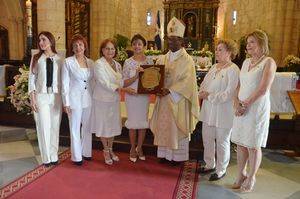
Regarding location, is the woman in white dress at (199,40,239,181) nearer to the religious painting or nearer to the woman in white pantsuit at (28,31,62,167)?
the woman in white pantsuit at (28,31,62,167)

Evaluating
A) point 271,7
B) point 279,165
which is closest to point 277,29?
point 271,7

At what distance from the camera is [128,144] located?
4.94 meters

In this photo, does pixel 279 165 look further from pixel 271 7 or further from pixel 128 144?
pixel 271 7

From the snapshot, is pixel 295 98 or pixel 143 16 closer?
pixel 295 98

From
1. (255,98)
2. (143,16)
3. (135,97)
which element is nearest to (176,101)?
(135,97)

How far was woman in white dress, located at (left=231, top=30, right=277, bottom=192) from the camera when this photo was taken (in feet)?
10.5

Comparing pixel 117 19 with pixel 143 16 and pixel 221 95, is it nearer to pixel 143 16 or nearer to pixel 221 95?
pixel 143 16

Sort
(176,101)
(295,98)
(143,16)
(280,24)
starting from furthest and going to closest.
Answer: (143,16)
(280,24)
(295,98)
(176,101)

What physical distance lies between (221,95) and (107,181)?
5.45ft

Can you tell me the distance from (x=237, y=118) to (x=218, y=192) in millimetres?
852

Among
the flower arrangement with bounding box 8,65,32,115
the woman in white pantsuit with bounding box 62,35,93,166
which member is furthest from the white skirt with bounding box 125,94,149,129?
the flower arrangement with bounding box 8,65,32,115

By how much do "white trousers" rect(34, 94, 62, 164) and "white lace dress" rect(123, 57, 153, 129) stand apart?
93 centimetres

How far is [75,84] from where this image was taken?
4.14 m

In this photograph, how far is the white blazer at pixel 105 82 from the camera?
414 cm
